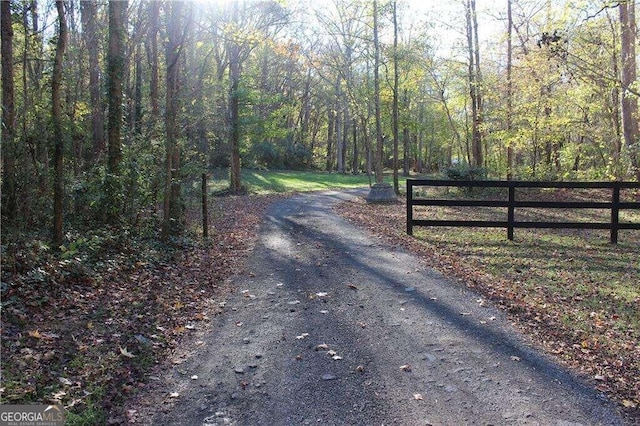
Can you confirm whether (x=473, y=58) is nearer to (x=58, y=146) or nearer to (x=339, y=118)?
(x=339, y=118)

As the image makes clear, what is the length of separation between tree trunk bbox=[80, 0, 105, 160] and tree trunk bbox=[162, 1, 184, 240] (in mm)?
6264

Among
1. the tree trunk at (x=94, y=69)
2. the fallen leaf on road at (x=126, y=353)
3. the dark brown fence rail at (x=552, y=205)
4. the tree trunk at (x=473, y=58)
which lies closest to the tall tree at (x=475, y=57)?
the tree trunk at (x=473, y=58)

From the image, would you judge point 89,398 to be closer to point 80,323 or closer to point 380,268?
point 80,323

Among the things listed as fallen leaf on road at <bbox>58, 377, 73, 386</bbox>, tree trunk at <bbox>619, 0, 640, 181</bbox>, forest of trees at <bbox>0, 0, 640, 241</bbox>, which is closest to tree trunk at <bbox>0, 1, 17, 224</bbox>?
forest of trees at <bbox>0, 0, 640, 241</bbox>

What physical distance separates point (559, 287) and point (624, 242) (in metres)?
5.05

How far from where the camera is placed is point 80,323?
5.37 metres

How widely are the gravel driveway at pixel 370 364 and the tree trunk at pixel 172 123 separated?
Answer: 3356mm

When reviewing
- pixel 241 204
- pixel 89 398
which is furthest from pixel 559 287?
pixel 241 204

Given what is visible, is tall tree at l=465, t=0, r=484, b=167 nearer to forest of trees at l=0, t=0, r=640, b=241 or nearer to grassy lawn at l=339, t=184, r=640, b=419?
forest of trees at l=0, t=0, r=640, b=241

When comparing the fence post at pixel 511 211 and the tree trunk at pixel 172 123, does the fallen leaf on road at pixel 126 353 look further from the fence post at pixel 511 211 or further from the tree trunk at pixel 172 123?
the fence post at pixel 511 211

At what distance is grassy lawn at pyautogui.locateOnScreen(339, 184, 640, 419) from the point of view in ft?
15.8

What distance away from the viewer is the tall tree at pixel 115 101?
29.8 feet

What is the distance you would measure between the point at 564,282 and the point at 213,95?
19281 mm

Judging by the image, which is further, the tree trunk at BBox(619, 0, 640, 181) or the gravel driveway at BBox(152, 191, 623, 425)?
the tree trunk at BBox(619, 0, 640, 181)
